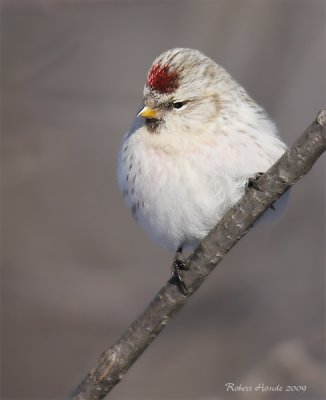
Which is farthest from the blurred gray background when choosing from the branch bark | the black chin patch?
the branch bark

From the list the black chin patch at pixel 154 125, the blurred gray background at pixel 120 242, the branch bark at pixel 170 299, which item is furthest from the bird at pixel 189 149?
the blurred gray background at pixel 120 242

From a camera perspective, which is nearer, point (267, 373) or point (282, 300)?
point (267, 373)

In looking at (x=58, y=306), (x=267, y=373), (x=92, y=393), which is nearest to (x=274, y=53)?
(x=58, y=306)

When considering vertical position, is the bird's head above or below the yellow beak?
above

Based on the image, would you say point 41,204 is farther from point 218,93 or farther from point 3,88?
point 218,93

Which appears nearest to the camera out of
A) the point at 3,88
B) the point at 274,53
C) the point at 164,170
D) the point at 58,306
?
the point at 164,170

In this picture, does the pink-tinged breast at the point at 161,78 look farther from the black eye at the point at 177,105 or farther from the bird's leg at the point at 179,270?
the bird's leg at the point at 179,270

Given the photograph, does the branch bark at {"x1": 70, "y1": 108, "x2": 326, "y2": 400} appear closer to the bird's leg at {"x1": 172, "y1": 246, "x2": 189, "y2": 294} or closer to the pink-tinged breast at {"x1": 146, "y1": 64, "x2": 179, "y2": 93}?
the bird's leg at {"x1": 172, "y1": 246, "x2": 189, "y2": 294}

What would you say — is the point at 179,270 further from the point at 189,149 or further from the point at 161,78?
the point at 161,78
